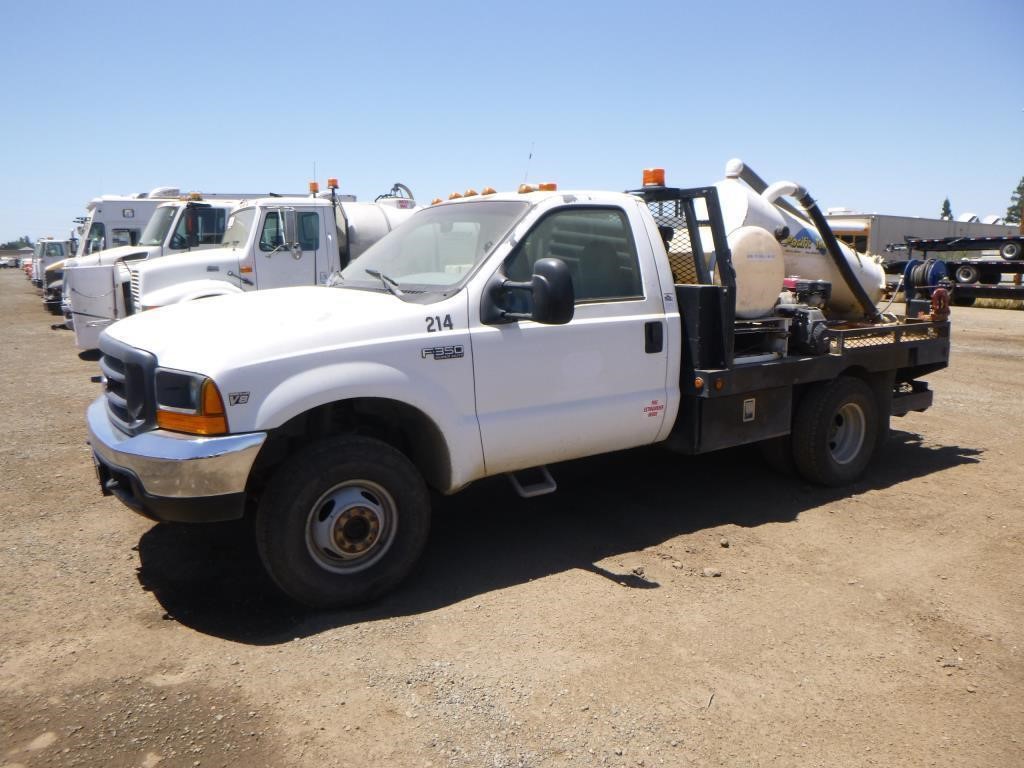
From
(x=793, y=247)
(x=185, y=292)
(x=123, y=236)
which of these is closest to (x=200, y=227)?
(x=185, y=292)

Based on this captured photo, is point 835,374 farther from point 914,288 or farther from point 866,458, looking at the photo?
point 914,288

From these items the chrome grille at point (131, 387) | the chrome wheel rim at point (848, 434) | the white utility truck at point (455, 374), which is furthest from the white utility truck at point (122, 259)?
the chrome wheel rim at point (848, 434)

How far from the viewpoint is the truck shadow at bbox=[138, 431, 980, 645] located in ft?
13.5

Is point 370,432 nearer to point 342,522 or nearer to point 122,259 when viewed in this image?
point 342,522

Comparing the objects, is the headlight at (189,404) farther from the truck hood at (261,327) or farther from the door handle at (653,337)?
the door handle at (653,337)

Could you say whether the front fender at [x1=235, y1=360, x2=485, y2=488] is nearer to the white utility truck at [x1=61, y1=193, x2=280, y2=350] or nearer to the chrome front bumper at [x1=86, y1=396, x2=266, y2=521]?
the chrome front bumper at [x1=86, y1=396, x2=266, y2=521]

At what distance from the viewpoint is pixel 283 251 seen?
35.7 feet

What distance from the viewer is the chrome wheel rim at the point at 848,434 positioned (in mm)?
6344

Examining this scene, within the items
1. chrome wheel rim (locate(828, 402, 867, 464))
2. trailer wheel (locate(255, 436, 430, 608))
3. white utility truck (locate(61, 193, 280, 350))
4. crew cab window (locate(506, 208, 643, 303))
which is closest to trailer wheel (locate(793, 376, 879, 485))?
chrome wheel rim (locate(828, 402, 867, 464))

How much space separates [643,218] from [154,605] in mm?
3574

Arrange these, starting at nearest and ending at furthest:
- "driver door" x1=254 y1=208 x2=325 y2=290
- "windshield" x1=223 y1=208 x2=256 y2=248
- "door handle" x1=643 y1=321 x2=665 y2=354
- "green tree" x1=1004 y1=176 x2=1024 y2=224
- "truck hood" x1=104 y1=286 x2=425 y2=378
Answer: "truck hood" x1=104 y1=286 x2=425 y2=378 → "door handle" x1=643 y1=321 x2=665 y2=354 → "driver door" x1=254 y1=208 x2=325 y2=290 → "windshield" x1=223 y1=208 x2=256 y2=248 → "green tree" x1=1004 y1=176 x2=1024 y2=224

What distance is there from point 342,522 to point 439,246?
5.98 feet

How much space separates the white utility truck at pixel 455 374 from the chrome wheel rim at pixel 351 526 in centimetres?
1

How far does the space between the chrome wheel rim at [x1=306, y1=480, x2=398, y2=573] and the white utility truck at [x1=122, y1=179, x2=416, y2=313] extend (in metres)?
6.58
